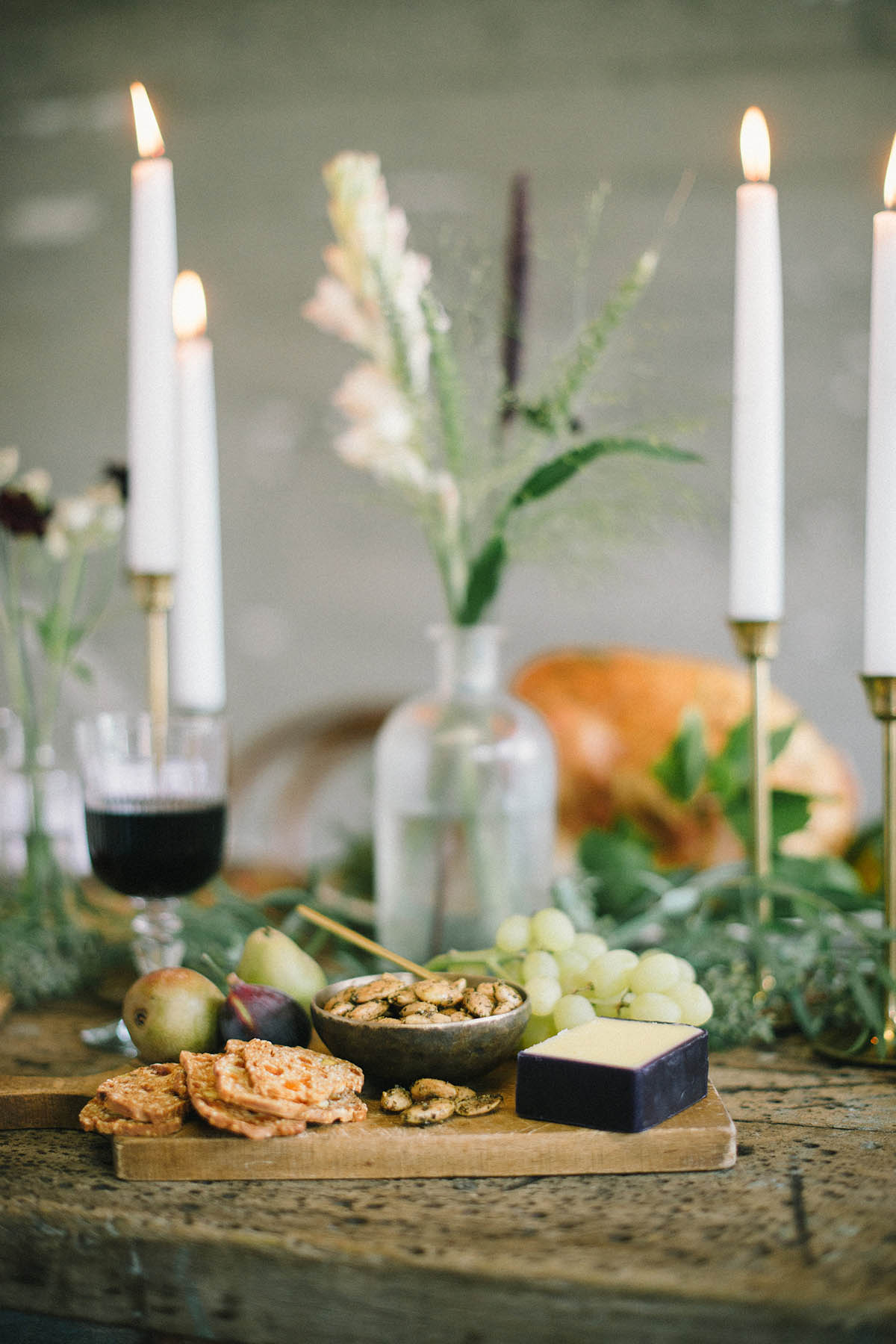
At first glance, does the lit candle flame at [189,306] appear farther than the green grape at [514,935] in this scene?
Yes

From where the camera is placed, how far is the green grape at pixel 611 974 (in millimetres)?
714

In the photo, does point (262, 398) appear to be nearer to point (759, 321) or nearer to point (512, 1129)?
point (759, 321)

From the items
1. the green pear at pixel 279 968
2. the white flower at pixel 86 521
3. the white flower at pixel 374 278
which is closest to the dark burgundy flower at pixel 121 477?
the white flower at pixel 86 521

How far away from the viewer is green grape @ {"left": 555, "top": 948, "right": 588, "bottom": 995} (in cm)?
73

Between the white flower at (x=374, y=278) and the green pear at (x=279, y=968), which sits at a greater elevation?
the white flower at (x=374, y=278)

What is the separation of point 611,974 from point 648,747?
895mm

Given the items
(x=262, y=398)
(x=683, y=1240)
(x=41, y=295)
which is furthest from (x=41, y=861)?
(x=41, y=295)

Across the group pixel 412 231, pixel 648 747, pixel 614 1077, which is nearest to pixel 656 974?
pixel 614 1077

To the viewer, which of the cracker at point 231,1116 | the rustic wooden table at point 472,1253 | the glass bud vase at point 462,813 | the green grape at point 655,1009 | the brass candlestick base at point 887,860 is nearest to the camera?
the rustic wooden table at point 472,1253

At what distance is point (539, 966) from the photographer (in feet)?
2.37

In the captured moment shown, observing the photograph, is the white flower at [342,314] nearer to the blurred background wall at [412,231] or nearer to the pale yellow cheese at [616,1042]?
the pale yellow cheese at [616,1042]

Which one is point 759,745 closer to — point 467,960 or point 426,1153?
point 467,960

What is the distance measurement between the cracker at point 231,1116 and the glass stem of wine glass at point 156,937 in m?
0.24

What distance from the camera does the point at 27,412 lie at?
235cm
